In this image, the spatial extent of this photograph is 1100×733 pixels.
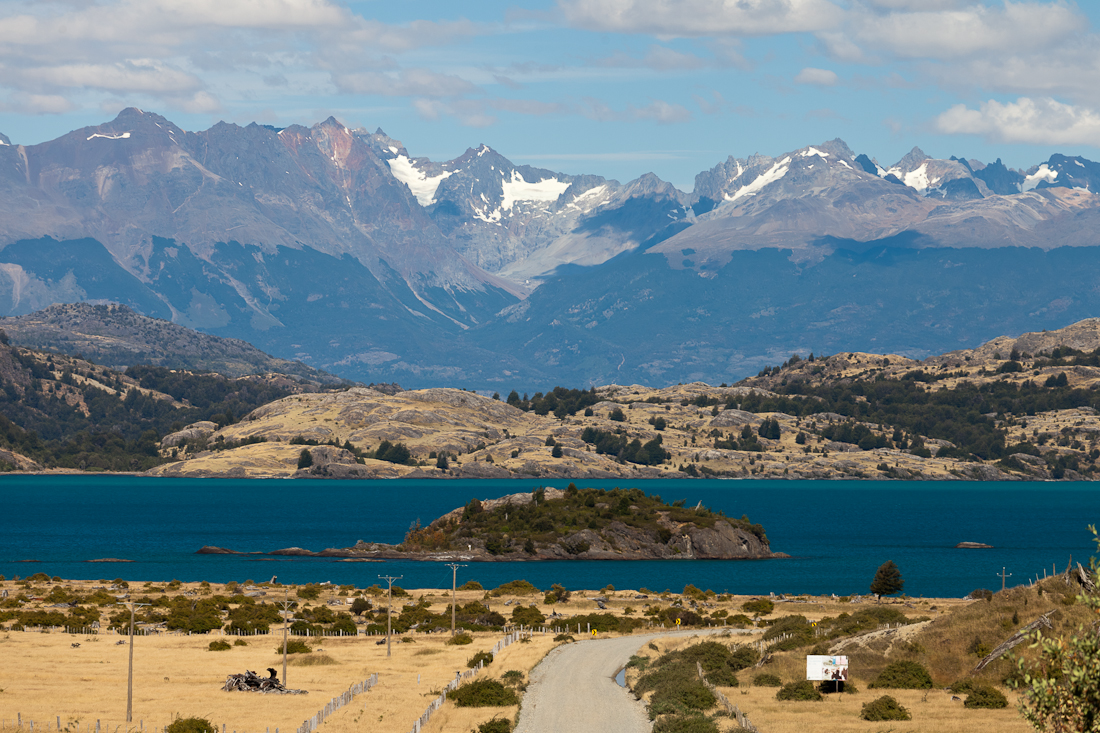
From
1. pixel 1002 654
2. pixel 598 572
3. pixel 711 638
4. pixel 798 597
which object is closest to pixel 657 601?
pixel 798 597

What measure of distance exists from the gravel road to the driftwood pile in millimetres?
15283

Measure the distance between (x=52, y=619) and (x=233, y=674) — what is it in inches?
1327

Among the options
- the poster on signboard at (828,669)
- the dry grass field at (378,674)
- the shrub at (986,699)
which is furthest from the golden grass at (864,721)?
the poster on signboard at (828,669)

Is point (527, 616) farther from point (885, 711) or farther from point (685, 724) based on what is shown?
point (885, 711)

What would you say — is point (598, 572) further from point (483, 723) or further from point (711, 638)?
point (483, 723)

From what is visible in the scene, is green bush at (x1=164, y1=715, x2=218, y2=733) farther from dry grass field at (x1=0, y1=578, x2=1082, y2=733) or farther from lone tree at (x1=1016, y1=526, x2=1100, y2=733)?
lone tree at (x1=1016, y1=526, x2=1100, y2=733)

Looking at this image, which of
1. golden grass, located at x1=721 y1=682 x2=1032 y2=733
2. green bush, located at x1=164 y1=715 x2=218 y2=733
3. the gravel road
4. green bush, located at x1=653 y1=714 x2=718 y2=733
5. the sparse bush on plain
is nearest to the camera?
green bush, located at x1=653 y1=714 x2=718 y2=733

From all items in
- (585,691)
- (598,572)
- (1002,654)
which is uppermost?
(1002,654)

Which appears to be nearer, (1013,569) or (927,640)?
(927,640)

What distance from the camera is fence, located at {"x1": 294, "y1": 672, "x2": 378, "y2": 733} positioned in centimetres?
5931

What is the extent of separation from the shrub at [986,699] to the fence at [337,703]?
1263 inches

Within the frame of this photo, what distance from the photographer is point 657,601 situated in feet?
416

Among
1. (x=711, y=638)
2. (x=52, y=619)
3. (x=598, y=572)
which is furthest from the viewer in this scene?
(x=598, y=572)

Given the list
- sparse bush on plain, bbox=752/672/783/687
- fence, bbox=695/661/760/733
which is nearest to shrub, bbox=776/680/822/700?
fence, bbox=695/661/760/733
